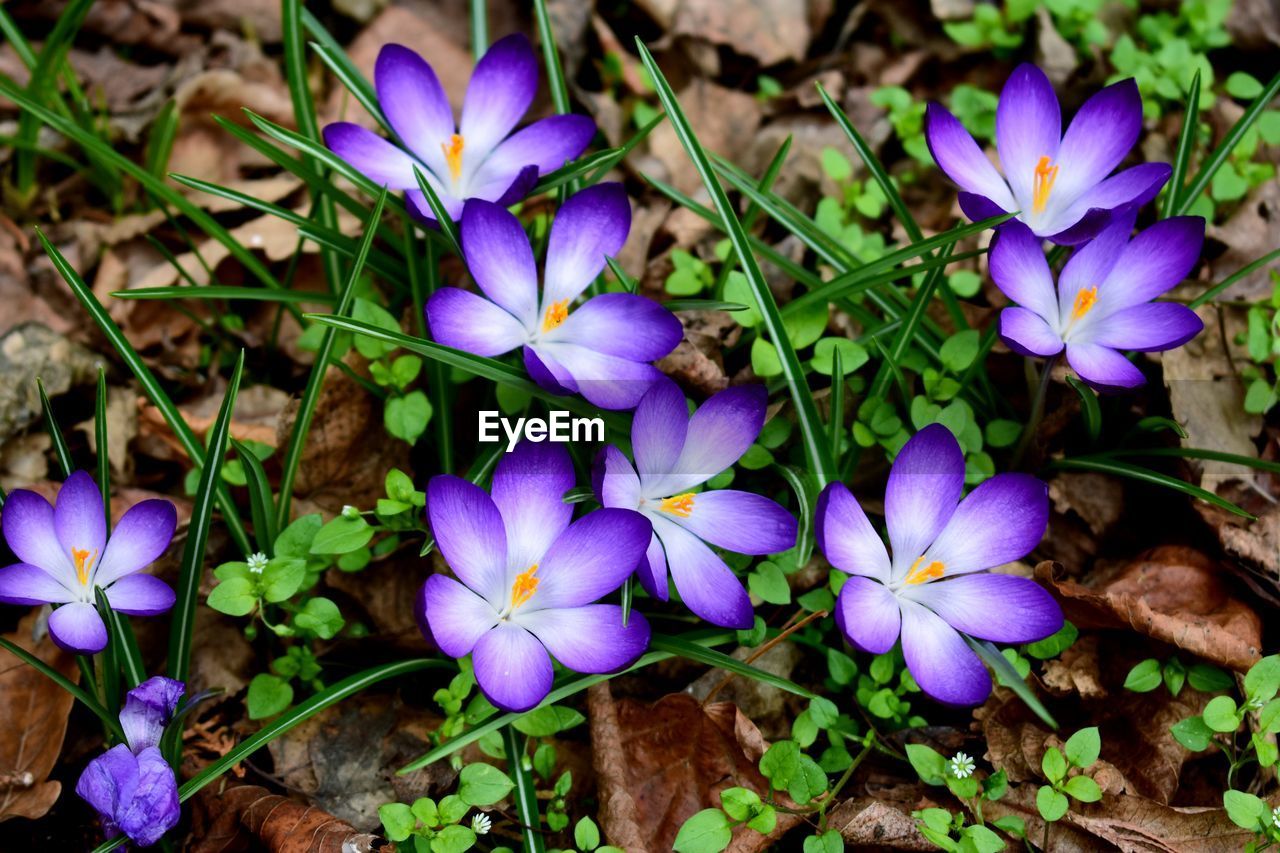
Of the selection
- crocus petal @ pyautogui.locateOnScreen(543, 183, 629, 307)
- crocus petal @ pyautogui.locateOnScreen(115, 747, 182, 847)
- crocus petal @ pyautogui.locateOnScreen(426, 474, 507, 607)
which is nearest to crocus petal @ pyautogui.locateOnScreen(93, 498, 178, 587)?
crocus petal @ pyautogui.locateOnScreen(115, 747, 182, 847)

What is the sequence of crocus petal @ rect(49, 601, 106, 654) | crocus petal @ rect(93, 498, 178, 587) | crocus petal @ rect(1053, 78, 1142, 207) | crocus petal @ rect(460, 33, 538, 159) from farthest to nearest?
crocus petal @ rect(460, 33, 538, 159)
crocus petal @ rect(1053, 78, 1142, 207)
crocus petal @ rect(93, 498, 178, 587)
crocus petal @ rect(49, 601, 106, 654)

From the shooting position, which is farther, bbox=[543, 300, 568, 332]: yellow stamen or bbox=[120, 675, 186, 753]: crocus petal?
bbox=[543, 300, 568, 332]: yellow stamen

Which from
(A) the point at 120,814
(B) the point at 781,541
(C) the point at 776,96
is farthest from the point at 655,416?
(C) the point at 776,96

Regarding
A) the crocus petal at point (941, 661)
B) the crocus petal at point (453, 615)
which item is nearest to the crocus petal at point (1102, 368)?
the crocus petal at point (941, 661)

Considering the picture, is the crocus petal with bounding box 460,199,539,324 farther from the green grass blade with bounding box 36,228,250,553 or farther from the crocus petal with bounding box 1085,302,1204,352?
the crocus petal with bounding box 1085,302,1204,352

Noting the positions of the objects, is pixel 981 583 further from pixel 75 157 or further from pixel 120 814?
pixel 75 157

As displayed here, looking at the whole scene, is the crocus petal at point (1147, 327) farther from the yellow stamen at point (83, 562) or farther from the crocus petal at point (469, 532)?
the yellow stamen at point (83, 562)
